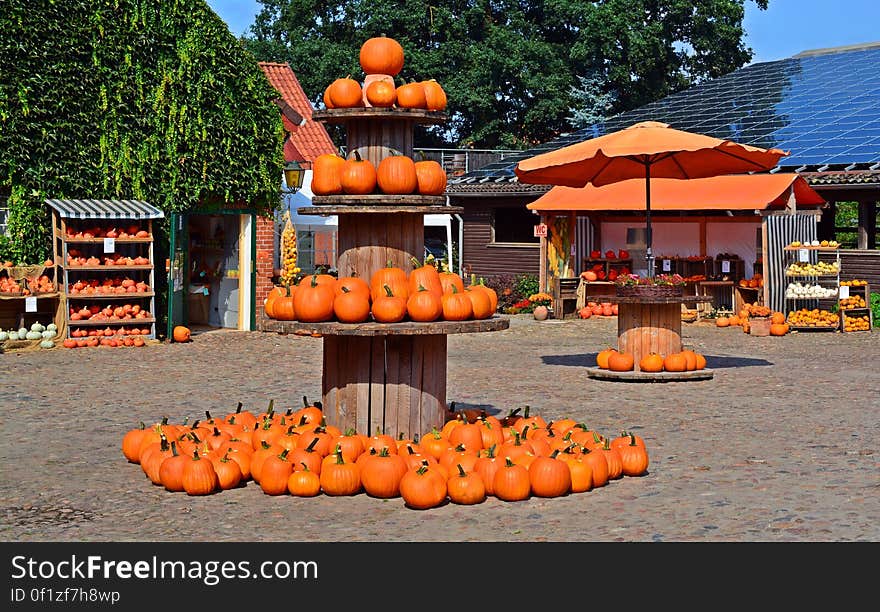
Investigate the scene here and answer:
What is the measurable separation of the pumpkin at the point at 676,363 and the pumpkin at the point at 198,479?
7.30 meters

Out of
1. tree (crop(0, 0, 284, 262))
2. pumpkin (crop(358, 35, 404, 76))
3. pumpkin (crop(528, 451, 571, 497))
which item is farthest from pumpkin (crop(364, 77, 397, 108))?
tree (crop(0, 0, 284, 262))

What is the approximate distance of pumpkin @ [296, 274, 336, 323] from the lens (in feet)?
30.5

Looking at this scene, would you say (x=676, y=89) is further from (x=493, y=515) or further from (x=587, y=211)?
(x=493, y=515)

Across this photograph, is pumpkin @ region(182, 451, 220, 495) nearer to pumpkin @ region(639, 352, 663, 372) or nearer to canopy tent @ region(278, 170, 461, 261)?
pumpkin @ region(639, 352, 663, 372)

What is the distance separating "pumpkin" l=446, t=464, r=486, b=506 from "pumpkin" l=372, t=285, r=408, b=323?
1.31m

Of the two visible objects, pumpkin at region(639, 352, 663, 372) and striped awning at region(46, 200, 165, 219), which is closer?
pumpkin at region(639, 352, 663, 372)

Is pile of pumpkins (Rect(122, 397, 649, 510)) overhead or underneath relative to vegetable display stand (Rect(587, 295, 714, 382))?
underneath

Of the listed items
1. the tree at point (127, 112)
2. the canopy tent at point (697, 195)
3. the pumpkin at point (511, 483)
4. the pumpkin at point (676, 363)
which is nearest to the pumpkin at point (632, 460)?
the pumpkin at point (511, 483)

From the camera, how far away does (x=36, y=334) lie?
18906mm

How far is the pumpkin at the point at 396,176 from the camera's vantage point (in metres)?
9.51

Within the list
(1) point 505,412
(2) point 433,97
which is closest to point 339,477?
(2) point 433,97

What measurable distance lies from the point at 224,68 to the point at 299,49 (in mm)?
31462

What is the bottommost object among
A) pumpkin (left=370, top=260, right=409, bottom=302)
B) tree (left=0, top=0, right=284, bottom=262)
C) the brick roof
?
pumpkin (left=370, top=260, right=409, bottom=302)

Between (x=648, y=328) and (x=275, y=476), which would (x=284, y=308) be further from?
(x=648, y=328)
